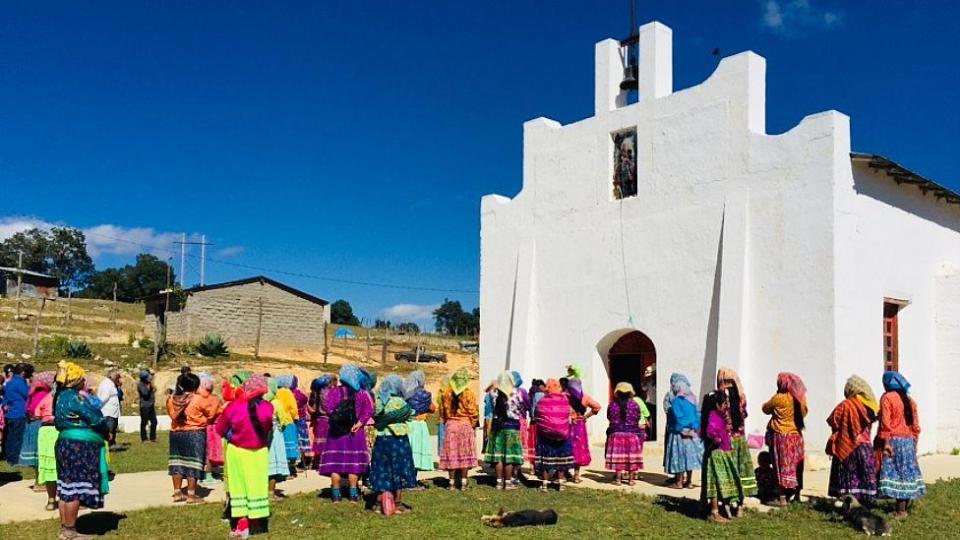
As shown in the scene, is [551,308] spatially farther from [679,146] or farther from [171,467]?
[171,467]

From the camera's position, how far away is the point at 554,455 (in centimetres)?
1079

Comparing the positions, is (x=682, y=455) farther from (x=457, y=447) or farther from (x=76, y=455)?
(x=76, y=455)

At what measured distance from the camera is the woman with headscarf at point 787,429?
9422 mm

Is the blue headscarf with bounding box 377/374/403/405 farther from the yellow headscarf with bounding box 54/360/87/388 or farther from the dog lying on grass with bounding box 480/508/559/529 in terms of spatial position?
the yellow headscarf with bounding box 54/360/87/388

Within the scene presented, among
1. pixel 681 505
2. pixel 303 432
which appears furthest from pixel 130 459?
pixel 681 505

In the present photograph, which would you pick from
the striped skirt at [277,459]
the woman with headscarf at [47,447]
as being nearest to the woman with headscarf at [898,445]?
the striped skirt at [277,459]

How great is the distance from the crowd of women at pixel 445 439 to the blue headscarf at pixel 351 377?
2cm

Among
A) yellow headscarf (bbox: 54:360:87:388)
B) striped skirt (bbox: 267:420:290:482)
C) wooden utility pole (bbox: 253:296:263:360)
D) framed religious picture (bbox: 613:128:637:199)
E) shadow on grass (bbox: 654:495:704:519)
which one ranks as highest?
framed religious picture (bbox: 613:128:637:199)

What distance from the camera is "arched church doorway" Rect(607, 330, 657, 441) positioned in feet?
51.8

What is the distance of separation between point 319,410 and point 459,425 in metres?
2.20

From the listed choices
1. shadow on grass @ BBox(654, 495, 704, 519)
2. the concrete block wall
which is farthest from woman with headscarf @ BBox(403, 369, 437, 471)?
the concrete block wall

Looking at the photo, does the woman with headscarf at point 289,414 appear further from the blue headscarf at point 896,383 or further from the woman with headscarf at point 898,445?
the blue headscarf at point 896,383

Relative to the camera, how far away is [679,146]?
15.3 meters

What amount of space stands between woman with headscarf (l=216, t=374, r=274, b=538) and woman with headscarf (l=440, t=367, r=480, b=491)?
3213 millimetres
